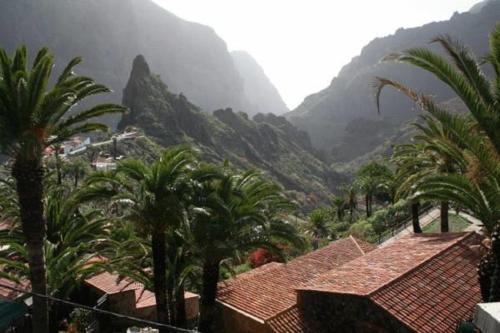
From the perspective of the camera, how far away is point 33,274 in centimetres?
1223

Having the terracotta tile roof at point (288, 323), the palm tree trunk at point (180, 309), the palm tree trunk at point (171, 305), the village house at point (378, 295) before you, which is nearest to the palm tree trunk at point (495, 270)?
the village house at point (378, 295)

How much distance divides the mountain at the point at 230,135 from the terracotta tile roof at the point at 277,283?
8110 centimetres

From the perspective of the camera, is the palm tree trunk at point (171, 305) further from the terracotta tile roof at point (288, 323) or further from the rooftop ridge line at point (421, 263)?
the rooftop ridge line at point (421, 263)

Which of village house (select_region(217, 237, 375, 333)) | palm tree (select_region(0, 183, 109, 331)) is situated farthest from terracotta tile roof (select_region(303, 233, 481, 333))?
palm tree (select_region(0, 183, 109, 331))

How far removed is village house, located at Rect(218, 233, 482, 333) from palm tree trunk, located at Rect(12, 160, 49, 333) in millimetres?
7252

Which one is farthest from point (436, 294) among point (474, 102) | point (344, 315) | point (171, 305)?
point (171, 305)

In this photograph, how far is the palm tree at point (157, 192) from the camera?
1384cm

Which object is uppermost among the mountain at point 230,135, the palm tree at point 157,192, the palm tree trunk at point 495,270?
the palm tree at point 157,192

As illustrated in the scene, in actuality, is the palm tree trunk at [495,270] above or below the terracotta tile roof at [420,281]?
above

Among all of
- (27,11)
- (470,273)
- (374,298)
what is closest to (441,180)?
(374,298)

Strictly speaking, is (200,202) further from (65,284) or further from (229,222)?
(65,284)

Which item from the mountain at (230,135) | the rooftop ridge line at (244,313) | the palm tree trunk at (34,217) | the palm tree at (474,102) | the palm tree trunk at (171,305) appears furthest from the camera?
the mountain at (230,135)

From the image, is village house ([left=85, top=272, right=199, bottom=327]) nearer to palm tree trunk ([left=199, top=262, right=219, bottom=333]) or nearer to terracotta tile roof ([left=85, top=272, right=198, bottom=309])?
terracotta tile roof ([left=85, top=272, right=198, bottom=309])

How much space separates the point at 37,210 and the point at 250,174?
7671 millimetres
